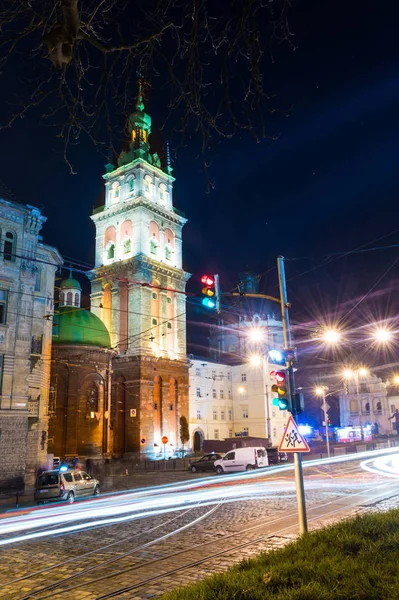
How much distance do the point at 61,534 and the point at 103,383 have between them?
3841 centimetres

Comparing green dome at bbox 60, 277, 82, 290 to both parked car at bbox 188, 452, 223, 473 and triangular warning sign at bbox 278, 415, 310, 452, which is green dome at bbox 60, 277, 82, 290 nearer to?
parked car at bbox 188, 452, 223, 473

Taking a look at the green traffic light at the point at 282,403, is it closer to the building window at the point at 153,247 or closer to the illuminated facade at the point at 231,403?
the illuminated facade at the point at 231,403

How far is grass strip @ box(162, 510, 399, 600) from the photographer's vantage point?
6.20 meters

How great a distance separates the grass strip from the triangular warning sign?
6.17 feet

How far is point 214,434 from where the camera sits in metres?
67.6

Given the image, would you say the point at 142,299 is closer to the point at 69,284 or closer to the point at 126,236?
the point at 69,284

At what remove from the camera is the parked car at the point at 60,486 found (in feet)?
71.3

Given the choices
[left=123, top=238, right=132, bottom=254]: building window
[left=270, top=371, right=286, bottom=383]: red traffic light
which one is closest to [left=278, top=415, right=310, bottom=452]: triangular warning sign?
[left=270, top=371, right=286, bottom=383]: red traffic light

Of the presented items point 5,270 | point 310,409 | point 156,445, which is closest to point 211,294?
point 5,270

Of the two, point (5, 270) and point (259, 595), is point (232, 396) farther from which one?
point (259, 595)

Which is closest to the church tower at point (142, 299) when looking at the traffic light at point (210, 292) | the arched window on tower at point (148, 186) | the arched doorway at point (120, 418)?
the arched window on tower at point (148, 186)

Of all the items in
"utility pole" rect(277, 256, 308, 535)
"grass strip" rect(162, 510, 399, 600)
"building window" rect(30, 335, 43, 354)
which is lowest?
"grass strip" rect(162, 510, 399, 600)

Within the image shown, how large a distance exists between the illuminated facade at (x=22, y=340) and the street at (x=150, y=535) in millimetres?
8520

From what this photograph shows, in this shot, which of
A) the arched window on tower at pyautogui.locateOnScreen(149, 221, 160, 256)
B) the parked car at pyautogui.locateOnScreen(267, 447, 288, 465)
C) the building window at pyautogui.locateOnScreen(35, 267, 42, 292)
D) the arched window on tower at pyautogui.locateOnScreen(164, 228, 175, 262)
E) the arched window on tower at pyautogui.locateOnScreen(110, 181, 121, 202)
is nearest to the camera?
the building window at pyautogui.locateOnScreen(35, 267, 42, 292)
